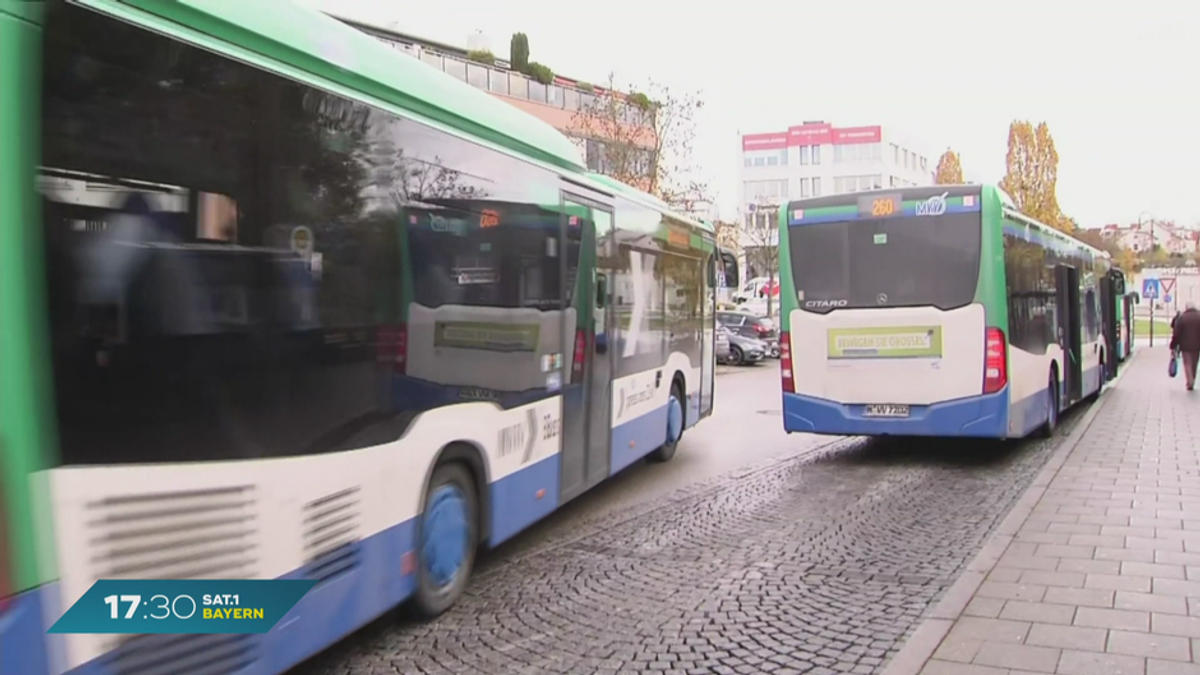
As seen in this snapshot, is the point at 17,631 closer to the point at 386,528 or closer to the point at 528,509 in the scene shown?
the point at 386,528

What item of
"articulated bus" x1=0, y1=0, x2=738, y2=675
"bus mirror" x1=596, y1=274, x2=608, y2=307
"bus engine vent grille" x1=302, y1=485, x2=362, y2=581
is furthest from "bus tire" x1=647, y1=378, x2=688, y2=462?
"bus engine vent grille" x1=302, y1=485, x2=362, y2=581

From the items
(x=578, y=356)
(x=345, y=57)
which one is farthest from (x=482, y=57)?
(x=345, y=57)

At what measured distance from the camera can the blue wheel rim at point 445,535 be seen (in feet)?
17.3

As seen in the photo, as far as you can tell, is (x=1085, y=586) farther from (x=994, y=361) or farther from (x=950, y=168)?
(x=950, y=168)

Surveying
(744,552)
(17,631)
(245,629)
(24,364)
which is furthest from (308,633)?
(744,552)

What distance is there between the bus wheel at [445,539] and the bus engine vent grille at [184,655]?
4.82 ft

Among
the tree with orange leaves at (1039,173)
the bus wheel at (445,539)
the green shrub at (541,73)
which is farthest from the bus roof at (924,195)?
the tree with orange leaves at (1039,173)

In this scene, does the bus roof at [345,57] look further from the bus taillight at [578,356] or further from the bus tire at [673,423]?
the bus tire at [673,423]

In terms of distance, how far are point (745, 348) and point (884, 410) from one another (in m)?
21.9

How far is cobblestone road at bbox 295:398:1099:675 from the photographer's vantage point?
16.2 ft

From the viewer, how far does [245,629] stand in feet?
12.0

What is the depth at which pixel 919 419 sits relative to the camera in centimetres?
1030

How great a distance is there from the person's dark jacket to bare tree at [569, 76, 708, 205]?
1580cm

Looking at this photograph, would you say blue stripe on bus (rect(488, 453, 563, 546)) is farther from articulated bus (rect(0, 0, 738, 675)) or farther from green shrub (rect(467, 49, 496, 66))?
green shrub (rect(467, 49, 496, 66))
